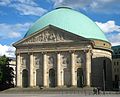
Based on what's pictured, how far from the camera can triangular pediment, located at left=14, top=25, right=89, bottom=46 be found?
106 metres

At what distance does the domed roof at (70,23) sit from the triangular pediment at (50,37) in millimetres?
5104

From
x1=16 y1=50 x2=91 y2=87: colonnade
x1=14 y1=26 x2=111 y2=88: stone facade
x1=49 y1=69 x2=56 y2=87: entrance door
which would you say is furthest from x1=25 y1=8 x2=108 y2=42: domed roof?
x1=49 y1=69 x2=56 y2=87: entrance door

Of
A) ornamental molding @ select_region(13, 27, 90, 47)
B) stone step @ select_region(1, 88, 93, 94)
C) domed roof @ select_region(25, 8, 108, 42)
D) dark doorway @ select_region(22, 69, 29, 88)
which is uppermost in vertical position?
domed roof @ select_region(25, 8, 108, 42)

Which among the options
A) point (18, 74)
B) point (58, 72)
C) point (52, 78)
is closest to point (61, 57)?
point (58, 72)

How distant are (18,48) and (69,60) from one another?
1607 cm

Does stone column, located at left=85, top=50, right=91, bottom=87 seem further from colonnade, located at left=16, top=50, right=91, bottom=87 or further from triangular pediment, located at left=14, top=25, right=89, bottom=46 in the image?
triangular pediment, located at left=14, top=25, right=89, bottom=46

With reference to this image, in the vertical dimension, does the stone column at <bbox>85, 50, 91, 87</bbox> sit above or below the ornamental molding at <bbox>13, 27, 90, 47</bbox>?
below

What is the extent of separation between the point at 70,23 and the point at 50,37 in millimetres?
11124

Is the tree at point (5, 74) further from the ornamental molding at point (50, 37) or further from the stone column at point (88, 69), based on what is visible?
the stone column at point (88, 69)

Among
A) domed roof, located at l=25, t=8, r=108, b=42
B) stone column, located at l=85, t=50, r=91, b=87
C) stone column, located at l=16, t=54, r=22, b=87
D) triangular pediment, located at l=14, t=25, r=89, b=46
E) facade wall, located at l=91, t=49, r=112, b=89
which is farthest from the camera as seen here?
domed roof, located at l=25, t=8, r=108, b=42

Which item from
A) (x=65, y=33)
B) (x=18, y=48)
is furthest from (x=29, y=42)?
(x=65, y=33)

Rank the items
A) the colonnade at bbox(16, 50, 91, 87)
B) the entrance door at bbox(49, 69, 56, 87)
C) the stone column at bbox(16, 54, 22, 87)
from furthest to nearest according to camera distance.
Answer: the stone column at bbox(16, 54, 22, 87), the entrance door at bbox(49, 69, 56, 87), the colonnade at bbox(16, 50, 91, 87)

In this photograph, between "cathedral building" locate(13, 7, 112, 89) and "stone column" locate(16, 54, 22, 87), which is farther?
"stone column" locate(16, 54, 22, 87)

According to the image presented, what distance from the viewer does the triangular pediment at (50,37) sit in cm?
10592
